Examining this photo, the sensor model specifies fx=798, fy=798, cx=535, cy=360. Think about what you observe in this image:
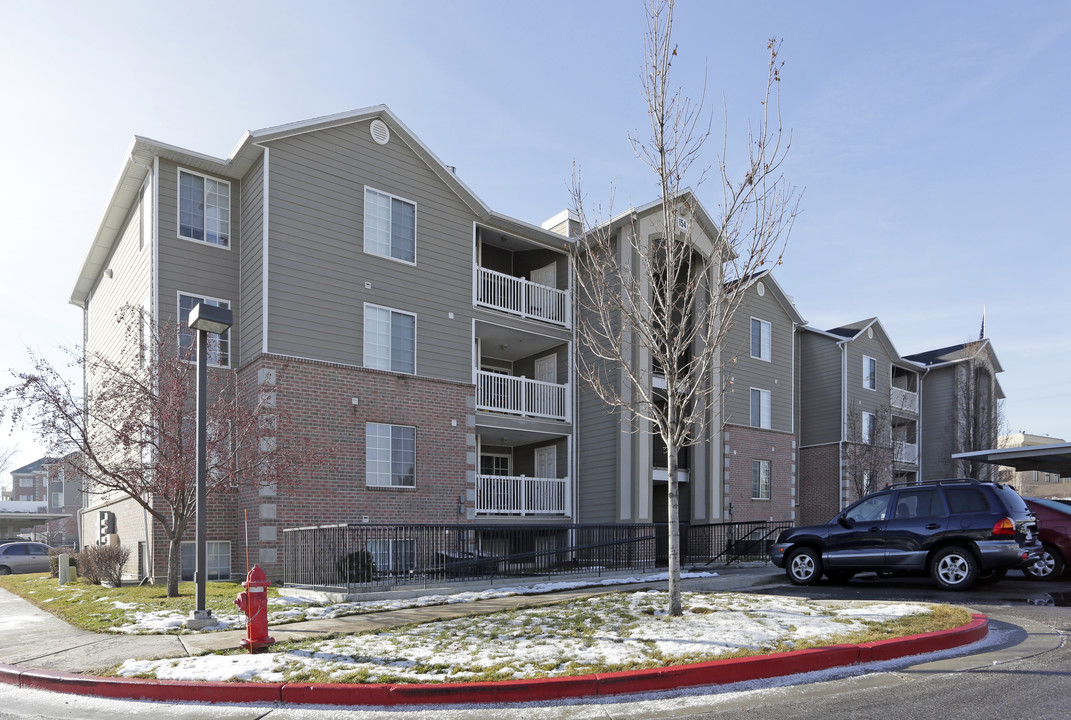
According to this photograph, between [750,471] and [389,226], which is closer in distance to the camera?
[389,226]

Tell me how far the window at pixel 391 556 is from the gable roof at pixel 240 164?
926 centimetres

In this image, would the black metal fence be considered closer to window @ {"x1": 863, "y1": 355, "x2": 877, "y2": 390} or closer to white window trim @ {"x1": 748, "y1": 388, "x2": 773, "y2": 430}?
white window trim @ {"x1": 748, "y1": 388, "x2": 773, "y2": 430}

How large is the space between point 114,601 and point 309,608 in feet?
13.0

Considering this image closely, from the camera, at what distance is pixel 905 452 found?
3962 centimetres

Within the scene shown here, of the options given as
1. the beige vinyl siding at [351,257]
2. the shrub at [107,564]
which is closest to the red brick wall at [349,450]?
the beige vinyl siding at [351,257]

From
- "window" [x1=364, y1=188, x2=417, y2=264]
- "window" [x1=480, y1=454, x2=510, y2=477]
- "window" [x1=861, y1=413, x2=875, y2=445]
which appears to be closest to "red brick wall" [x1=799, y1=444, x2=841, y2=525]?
"window" [x1=861, y1=413, x2=875, y2=445]

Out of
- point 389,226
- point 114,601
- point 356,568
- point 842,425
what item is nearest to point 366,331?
point 389,226

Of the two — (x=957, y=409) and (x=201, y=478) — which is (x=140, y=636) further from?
(x=957, y=409)

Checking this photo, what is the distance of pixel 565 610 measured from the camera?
11.2m

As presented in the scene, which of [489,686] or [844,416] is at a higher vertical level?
[844,416]

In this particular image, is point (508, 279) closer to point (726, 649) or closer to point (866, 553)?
point (866, 553)

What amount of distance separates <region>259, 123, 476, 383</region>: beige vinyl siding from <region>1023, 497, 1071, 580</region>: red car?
515 inches

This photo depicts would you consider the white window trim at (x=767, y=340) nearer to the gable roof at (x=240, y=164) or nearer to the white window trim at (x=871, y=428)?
the white window trim at (x=871, y=428)

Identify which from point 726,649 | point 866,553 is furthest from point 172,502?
point 866,553
